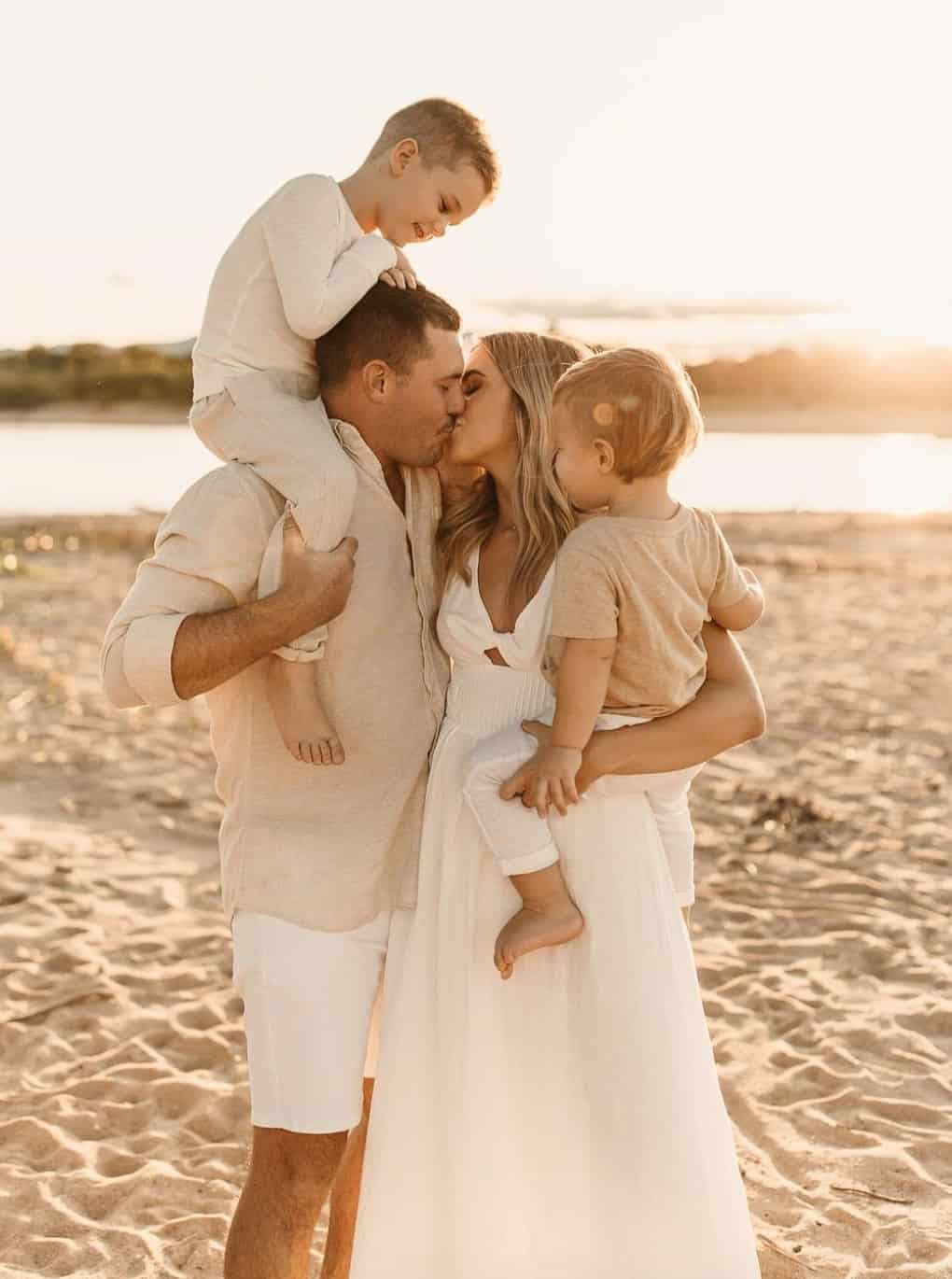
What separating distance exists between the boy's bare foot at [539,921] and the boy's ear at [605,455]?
750mm

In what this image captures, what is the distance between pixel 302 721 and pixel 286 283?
936 millimetres

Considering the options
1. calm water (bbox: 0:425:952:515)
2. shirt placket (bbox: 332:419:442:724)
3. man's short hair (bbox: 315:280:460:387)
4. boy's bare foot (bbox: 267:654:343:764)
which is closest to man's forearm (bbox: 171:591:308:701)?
boy's bare foot (bbox: 267:654:343:764)

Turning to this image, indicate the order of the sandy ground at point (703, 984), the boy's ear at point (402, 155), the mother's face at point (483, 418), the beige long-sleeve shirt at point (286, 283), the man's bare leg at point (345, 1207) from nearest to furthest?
the mother's face at point (483, 418)
the beige long-sleeve shirt at point (286, 283)
the man's bare leg at point (345, 1207)
the boy's ear at point (402, 155)
the sandy ground at point (703, 984)

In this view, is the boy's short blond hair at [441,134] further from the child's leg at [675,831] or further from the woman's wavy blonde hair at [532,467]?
the child's leg at [675,831]

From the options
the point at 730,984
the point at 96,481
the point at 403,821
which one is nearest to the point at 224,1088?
the point at 730,984

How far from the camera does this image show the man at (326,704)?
2645 mm

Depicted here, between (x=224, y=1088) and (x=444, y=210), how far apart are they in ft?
9.69

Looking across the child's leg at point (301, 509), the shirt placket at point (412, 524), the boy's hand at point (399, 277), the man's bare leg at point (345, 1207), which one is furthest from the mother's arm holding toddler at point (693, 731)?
the man's bare leg at point (345, 1207)

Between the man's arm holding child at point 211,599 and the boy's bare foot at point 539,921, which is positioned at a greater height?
the man's arm holding child at point 211,599

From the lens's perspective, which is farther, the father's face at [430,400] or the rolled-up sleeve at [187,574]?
the father's face at [430,400]

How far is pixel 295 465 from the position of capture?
2652mm

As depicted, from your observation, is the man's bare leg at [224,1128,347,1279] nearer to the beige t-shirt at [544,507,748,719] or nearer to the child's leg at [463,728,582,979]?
the child's leg at [463,728,582,979]

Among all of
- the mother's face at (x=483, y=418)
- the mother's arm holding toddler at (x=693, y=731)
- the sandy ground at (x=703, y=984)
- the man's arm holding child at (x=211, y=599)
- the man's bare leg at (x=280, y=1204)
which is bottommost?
the sandy ground at (x=703, y=984)

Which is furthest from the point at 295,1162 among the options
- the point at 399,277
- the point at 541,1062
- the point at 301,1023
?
the point at 399,277
